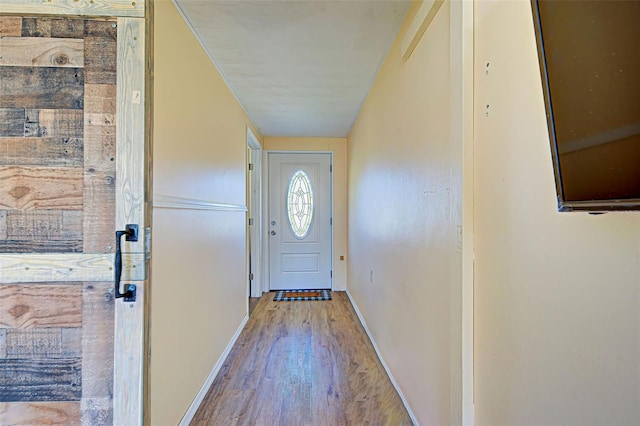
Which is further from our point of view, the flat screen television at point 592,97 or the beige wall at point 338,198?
the beige wall at point 338,198

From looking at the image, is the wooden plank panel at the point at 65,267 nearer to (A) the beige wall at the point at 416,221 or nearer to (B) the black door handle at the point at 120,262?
(B) the black door handle at the point at 120,262

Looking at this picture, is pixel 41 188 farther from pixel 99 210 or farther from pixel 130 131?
pixel 130 131

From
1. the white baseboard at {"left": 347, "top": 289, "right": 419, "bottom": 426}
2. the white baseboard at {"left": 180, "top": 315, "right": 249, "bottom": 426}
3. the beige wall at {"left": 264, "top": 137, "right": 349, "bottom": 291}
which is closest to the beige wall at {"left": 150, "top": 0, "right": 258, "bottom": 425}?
the white baseboard at {"left": 180, "top": 315, "right": 249, "bottom": 426}

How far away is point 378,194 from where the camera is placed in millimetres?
2412

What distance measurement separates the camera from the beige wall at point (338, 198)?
434 centimetres

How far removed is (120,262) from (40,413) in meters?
0.63

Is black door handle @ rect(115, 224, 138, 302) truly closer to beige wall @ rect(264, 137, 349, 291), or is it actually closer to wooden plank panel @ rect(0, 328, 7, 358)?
wooden plank panel @ rect(0, 328, 7, 358)

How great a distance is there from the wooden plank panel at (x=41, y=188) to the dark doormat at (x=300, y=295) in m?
3.10

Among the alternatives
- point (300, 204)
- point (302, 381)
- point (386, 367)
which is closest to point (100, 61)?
point (302, 381)

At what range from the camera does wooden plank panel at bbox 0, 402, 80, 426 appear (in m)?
1.06

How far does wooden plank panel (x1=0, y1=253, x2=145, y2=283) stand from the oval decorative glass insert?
332 cm

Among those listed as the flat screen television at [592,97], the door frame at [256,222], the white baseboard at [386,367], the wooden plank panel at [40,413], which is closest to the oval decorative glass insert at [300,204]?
the door frame at [256,222]

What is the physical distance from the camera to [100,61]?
42.8 inches

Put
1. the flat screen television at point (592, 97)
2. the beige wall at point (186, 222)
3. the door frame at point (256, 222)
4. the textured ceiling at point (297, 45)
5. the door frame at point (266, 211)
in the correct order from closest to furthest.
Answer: the flat screen television at point (592, 97) < the beige wall at point (186, 222) < the textured ceiling at point (297, 45) < the door frame at point (256, 222) < the door frame at point (266, 211)
